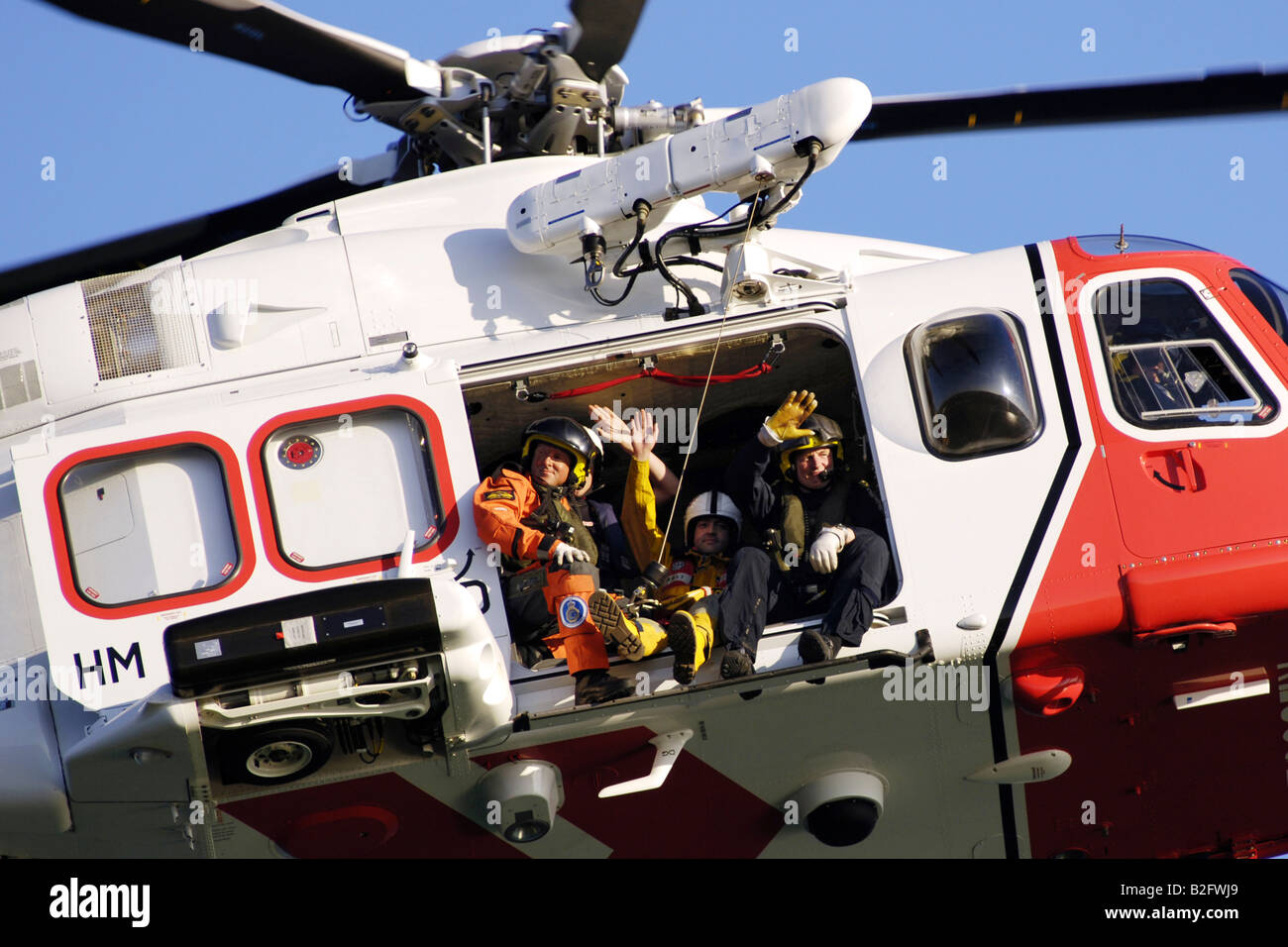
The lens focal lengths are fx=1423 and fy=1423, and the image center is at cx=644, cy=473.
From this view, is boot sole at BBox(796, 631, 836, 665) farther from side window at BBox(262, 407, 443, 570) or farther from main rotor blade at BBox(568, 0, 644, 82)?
main rotor blade at BBox(568, 0, 644, 82)

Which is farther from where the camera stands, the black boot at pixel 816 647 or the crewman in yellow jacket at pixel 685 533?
the crewman in yellow jacket at pixel 685 533

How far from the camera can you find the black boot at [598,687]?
663 cm

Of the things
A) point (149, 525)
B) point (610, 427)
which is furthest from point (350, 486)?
point (610, 427)

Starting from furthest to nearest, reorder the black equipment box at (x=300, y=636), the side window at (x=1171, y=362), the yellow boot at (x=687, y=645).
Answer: the side window at (x=1171, y=362), the yellow boot at (x=687, y=645), the black equipment box at (x=300, y=636)

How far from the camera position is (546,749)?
6.74 meters

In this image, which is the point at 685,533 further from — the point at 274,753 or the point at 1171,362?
the point at 1171,362

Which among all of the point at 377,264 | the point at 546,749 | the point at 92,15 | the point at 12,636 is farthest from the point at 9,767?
the point at 92,15

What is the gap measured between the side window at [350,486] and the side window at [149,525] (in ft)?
0.98

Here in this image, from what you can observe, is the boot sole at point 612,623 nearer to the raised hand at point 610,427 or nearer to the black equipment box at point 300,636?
the black equipment box at point 300,636

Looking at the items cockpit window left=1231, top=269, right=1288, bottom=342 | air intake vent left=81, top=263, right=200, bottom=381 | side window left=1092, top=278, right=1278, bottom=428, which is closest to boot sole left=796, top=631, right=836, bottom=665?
side window left=1092, top=278, right=1278, bottom=428

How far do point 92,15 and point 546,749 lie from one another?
15.9 ft

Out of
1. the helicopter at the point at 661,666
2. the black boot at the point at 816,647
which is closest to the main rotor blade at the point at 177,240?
the helicopter at the point at 661,666

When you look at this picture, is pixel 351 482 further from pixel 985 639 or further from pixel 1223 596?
pixel 1223 596

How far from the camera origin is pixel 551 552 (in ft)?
22.9
